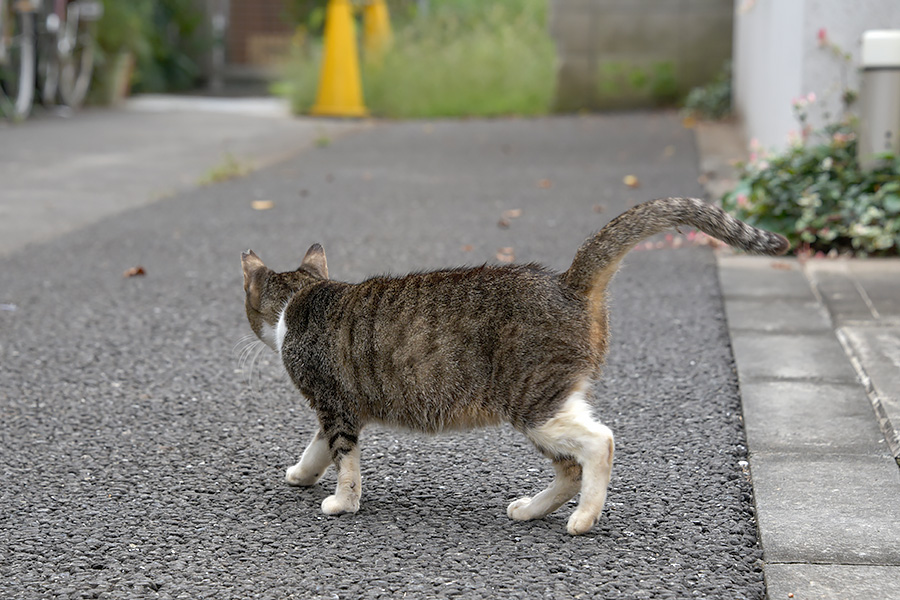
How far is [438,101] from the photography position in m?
13.9

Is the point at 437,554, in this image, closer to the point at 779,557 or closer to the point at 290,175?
the point at 779,557

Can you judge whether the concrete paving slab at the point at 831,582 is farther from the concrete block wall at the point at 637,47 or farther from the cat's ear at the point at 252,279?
the concrete block wall at the point at 637,47

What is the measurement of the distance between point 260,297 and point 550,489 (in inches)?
39.4

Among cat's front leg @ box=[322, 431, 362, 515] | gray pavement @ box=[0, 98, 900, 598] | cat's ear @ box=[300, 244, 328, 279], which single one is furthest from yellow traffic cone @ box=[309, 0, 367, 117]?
cat's front leg @ box=[322, 431, 362, 515]

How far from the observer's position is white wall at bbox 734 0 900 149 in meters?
6.20

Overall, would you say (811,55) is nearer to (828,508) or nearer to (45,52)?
(828,508)

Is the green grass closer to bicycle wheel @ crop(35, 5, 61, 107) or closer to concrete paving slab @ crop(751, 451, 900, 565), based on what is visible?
bicycle wheel @ crop(35, 5, 61, 107)

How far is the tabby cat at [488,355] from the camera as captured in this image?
2.54 m

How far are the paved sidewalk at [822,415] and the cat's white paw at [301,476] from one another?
1.15m

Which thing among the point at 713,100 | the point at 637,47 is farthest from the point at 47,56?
the point at 713,100

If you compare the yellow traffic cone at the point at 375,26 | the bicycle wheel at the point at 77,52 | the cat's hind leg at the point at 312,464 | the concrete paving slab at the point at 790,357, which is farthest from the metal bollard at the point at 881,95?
the yellow traffic cone at the point at 375,26

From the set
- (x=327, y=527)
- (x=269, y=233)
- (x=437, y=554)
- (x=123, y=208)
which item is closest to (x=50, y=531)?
(x=327, y=527)

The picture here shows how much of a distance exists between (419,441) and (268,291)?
25.4 inches

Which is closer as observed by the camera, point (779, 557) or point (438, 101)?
point (779, 557)
